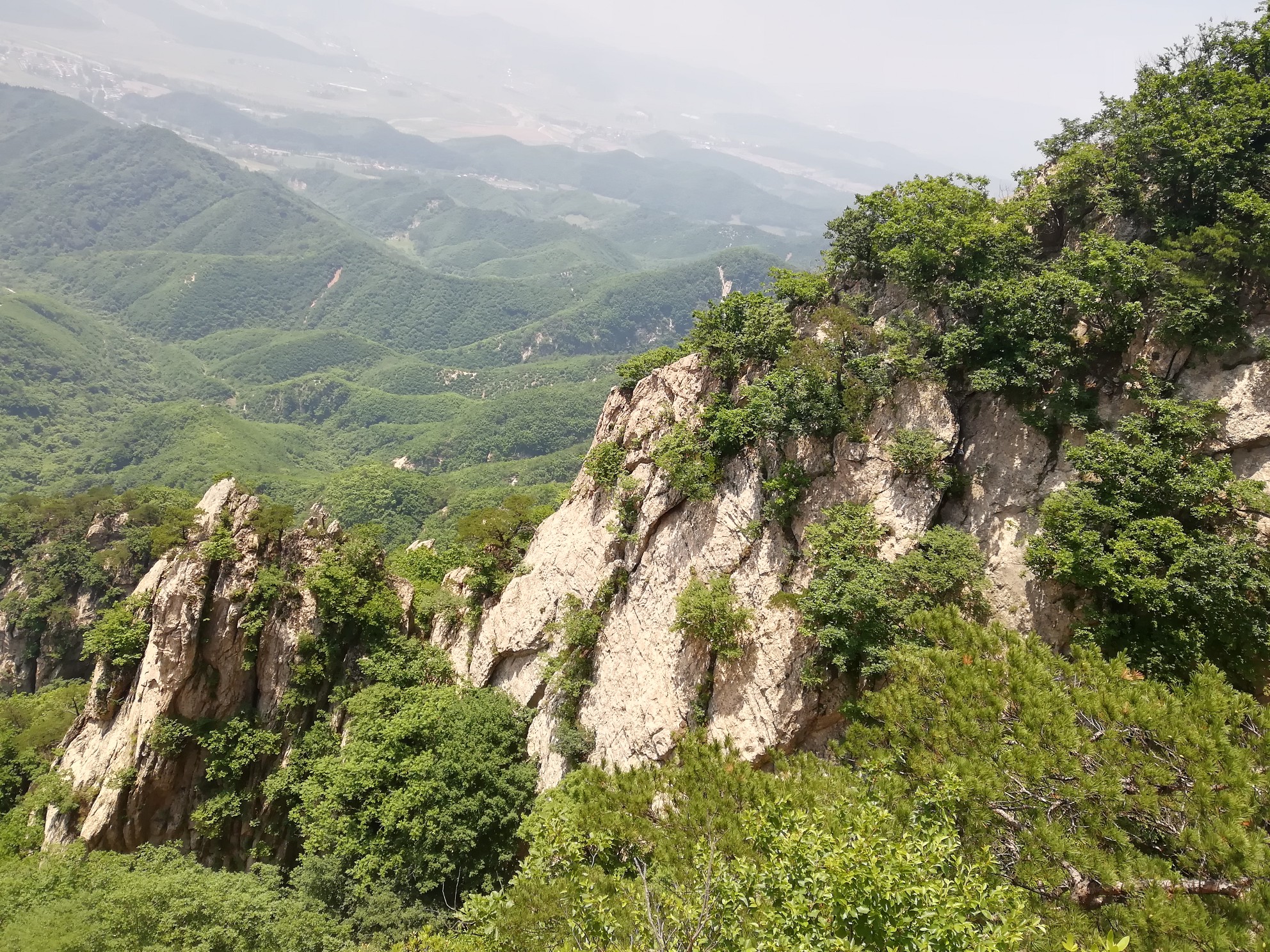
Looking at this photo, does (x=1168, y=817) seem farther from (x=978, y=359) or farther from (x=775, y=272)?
(x=775, y=272)

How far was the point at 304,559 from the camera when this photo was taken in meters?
27.6

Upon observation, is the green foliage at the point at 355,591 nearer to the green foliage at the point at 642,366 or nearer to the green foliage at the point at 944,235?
the green foliage at the point at 642,366

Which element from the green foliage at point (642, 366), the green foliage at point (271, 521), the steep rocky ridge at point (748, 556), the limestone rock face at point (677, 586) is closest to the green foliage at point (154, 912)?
the limestone rock face at point (677, 586)

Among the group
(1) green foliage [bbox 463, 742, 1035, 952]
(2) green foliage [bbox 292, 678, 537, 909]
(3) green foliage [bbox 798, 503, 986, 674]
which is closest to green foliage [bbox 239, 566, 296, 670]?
(2) green foliage [bbox 292, 678, 537, 909]

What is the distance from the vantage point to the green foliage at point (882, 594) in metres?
17.0

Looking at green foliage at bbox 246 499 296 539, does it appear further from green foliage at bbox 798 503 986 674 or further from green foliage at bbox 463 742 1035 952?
green foliage at bbox 798 503 986 674

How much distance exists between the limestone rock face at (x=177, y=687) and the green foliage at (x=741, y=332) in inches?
859

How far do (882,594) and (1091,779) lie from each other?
7079 mm

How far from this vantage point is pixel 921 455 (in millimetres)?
19531

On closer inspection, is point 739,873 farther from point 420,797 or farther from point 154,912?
point 154,912

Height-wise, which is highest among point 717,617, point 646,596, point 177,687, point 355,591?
point 717,617

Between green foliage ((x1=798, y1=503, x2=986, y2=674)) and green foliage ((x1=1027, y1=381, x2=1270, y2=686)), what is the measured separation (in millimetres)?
1997

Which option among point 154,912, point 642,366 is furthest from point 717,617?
point 154,912

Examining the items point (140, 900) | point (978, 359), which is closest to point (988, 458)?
point (978, 359)
